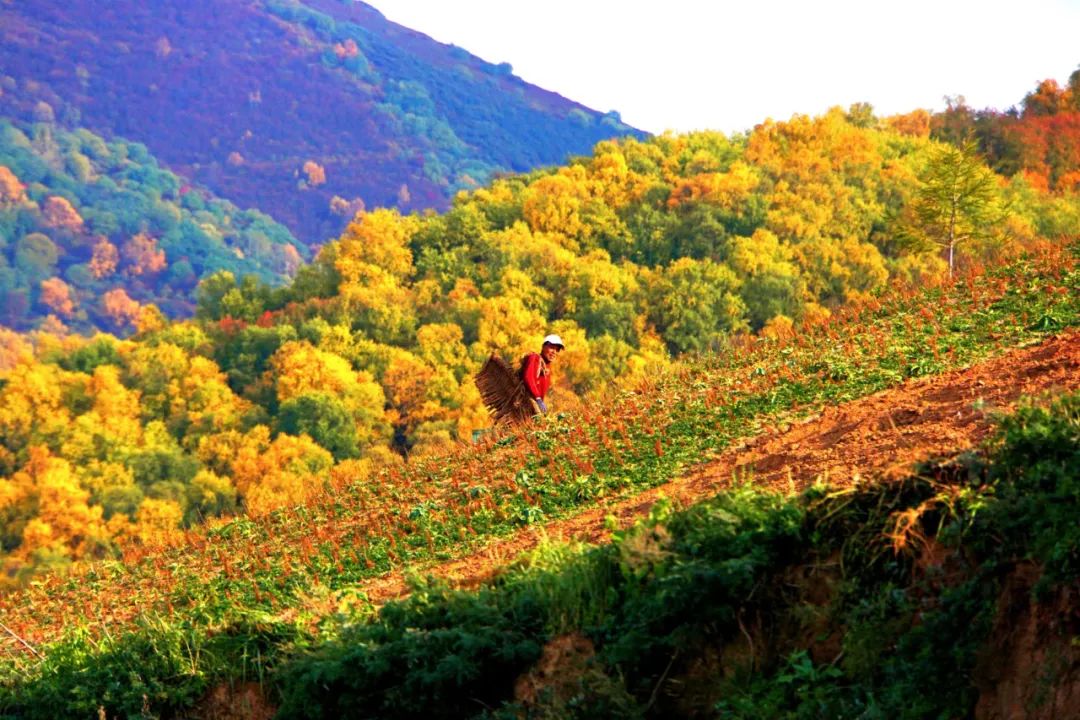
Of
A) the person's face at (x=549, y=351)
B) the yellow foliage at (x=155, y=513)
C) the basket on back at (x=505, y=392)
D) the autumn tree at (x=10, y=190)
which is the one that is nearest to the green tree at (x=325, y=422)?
the yellow foliage at (x=155, y=513)

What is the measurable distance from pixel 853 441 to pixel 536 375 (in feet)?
17.9

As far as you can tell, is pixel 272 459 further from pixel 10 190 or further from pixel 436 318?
pixel 10 190

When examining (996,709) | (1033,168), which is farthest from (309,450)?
(996,709)

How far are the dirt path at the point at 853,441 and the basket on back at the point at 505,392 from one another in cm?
357

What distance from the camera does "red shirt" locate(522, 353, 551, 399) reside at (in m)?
14.4

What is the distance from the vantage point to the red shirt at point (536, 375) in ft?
47.3

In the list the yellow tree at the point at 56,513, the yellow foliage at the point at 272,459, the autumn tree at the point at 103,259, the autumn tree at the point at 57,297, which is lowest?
the autumn tree at the point at 57,297

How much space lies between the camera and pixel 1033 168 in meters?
68.0

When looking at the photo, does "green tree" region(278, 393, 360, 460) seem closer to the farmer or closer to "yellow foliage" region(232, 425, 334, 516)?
"yellow foliage" region(232, 425, 334, 516)

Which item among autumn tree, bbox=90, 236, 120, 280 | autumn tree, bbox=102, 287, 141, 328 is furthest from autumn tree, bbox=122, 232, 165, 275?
autumn tree, bbox=102, 287, 141, 328

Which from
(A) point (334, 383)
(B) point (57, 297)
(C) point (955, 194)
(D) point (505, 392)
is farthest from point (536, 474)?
(B) point (57, 297)

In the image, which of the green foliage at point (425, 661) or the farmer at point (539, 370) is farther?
the farmer at point (539, 370)

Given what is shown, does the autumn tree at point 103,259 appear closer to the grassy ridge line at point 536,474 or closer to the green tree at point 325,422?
the green tree at point 325,422

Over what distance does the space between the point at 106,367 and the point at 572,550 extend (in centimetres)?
5361
